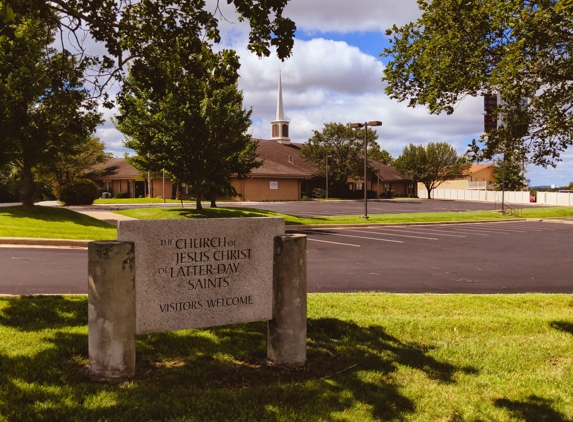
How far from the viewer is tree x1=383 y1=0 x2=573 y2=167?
291 inches

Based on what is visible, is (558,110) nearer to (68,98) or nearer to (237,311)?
(237,311)

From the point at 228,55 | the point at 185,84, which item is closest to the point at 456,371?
the point at 228,55

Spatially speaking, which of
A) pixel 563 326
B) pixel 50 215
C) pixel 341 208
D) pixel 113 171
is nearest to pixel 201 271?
pixel 563 326

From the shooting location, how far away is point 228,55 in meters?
8.91

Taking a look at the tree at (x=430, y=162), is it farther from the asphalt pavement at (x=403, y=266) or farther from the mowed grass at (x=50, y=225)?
the mowed grass at (x=50, y=225)

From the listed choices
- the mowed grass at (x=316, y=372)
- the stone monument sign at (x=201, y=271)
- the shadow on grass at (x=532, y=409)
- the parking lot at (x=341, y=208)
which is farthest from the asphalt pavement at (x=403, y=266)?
the parking lot at (x=341, y=208)

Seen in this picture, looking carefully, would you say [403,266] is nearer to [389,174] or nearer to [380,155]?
[389,174]

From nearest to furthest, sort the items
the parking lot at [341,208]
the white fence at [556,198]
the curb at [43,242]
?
1. the curb at [43,242]
2. the parking lot at [341,208]
3. the white fence at [556,198]

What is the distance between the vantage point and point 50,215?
21.0 metres

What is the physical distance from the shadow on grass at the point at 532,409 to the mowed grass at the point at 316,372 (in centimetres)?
1

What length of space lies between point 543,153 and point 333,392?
7.32 m

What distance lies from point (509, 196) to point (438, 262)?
197 feet

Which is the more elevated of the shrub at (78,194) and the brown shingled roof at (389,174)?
the brown shingled roof at (389,174)

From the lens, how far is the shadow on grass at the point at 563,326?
23.2 feet
